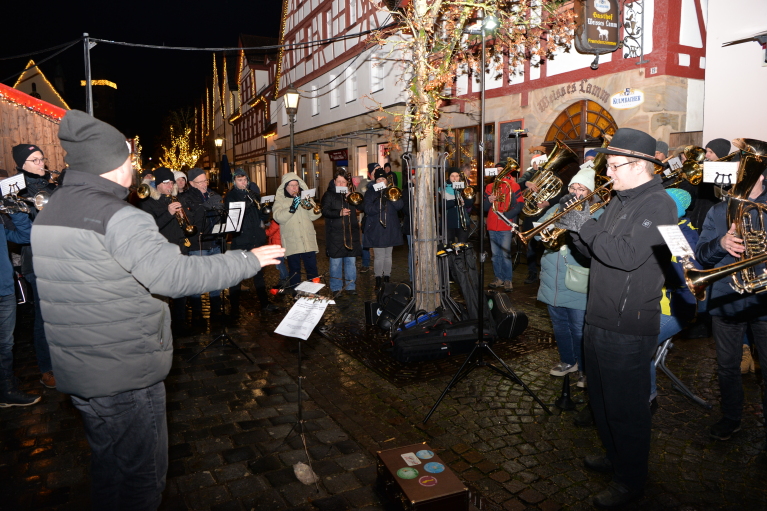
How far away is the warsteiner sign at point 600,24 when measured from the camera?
34.4 feet

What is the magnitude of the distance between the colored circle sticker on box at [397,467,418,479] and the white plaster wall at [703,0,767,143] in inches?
383

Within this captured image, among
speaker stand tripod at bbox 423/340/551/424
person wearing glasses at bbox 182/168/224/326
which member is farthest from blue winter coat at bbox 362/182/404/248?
speaker stand tripod at bbox 423/340/551/424

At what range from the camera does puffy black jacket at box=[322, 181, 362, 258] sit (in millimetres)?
8633

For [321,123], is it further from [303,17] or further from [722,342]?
[722,342]

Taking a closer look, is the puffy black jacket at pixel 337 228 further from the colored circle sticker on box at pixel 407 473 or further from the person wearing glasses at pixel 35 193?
the colored circle sticker on box at pixel 407 473

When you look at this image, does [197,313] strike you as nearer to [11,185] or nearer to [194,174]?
[194,174]

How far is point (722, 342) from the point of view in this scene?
3.80 meters

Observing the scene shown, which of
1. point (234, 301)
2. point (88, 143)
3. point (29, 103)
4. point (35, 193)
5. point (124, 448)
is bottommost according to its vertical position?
point (234, 301)

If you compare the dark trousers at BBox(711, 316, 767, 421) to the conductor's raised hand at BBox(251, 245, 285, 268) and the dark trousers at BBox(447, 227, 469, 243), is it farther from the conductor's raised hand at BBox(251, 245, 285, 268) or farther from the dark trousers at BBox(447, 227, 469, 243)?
the dark trousers at BBox(447, 227, 469, 243)

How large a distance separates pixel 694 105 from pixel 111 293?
1207 centimetres

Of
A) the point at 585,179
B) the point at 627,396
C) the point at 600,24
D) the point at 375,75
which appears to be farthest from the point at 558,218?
the point at 375,75

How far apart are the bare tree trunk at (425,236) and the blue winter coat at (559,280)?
171 centimetres

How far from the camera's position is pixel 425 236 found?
629 centimetres

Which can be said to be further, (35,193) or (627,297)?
(35,193)
